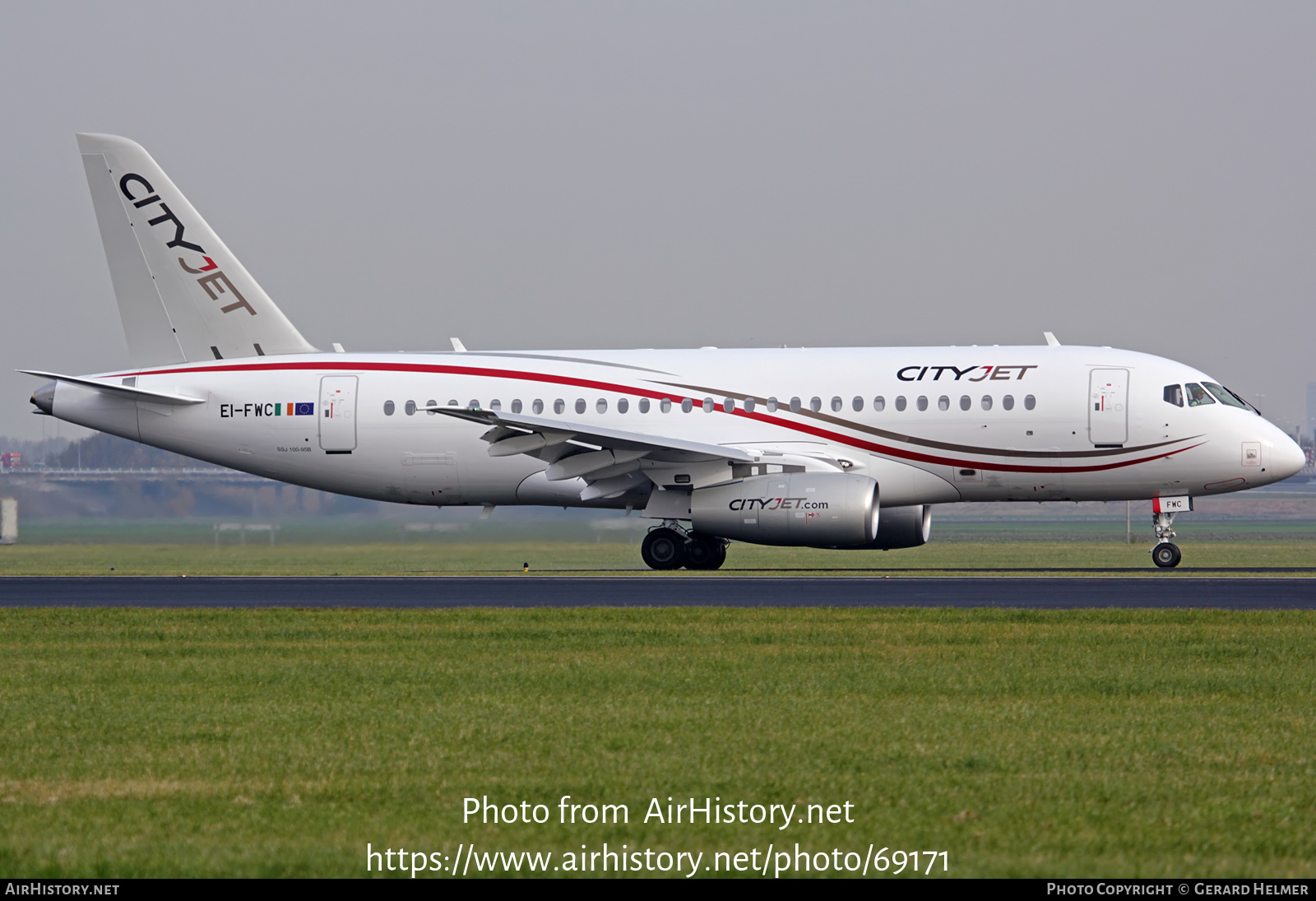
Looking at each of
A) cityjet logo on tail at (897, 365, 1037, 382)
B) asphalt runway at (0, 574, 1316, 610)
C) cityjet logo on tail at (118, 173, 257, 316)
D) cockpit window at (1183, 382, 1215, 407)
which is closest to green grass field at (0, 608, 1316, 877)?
asphalt runway at (0, 574, 1316, 610)

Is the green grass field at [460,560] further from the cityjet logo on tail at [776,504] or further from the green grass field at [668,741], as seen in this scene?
the green grass field at [668,741]

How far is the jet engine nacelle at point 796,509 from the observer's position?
2373 centimetres

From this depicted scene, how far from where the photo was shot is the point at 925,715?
9.45 meters

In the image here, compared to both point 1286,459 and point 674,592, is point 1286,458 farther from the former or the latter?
point 674,592

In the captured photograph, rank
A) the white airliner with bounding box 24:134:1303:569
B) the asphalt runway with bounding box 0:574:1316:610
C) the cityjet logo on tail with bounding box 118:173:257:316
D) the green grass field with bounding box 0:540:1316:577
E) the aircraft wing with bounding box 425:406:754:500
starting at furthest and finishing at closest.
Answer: the cityjet logo on tail with bounding box 118:173:257:316 < the green grass field with bounding box 0:540:1316:577 < the white airliner with bounding box 24:134:1303:569 < the aircraft wing with bounding box 425:406:754:500 < the asphalt runway with bounding box 0:574:1316:610

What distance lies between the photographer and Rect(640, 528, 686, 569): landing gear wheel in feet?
88.2

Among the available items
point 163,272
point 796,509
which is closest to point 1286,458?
point 796,509

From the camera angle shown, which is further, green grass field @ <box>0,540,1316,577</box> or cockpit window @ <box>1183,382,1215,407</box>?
green grass field @ <box>0,540,1316,577</box>

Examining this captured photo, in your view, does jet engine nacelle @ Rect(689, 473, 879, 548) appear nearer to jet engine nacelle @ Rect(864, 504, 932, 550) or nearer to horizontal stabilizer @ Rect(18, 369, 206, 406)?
jet engine nacelle @ Rect(864, 504, 932, 550)

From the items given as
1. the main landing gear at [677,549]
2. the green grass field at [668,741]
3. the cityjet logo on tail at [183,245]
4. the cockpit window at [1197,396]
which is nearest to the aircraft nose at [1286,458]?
the cockpit window at [1197,396]

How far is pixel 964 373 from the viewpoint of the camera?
84.2 feet

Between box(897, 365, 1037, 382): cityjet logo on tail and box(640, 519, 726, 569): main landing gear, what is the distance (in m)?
4.60

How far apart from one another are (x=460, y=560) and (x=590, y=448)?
4014 millimetres
